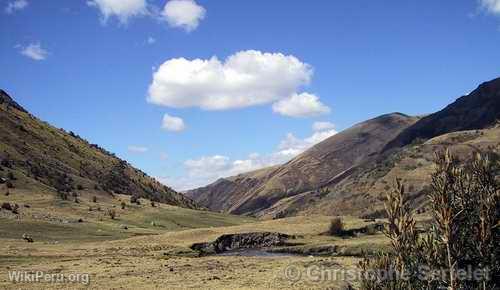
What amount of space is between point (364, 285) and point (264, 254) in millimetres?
43986

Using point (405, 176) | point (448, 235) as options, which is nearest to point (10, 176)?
point (448, 235)

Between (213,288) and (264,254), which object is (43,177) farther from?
(213,288)

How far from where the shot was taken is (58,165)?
112 m

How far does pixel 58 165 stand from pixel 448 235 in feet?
362

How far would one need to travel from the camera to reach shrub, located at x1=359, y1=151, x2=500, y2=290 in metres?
12.0

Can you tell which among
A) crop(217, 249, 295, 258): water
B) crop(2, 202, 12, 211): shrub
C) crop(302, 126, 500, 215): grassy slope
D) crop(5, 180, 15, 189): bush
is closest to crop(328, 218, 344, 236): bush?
crop(217, 249, 295, 258): water

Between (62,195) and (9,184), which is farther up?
(9,184)

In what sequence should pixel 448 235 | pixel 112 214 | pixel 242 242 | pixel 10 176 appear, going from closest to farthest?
pixel 448 235
pixel 242 242
pixel 112 214
pixel 10 176

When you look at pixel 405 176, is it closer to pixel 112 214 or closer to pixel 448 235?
pixel 112 214

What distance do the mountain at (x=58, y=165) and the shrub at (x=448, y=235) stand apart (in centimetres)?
8581

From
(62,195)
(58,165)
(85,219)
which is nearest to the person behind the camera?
(85,219)

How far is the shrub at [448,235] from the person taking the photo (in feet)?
39.3

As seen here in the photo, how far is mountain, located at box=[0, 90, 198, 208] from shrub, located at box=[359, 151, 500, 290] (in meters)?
85.8

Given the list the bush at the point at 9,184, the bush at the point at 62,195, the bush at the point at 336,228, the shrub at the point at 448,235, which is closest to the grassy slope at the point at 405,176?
the bush at the point at 336,228
